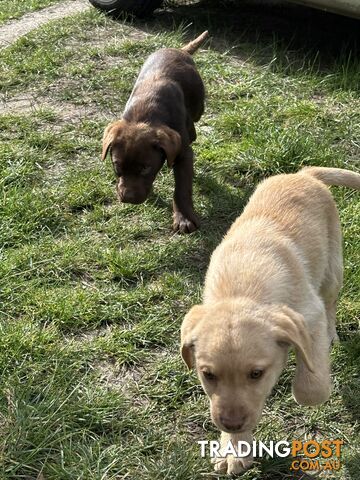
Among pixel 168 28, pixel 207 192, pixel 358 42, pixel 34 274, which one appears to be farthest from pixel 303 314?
pixel 168 28

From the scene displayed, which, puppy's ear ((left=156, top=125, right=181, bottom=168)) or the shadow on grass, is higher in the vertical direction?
puppy's ear ((left=156, top=125, right=181, bottom=168))

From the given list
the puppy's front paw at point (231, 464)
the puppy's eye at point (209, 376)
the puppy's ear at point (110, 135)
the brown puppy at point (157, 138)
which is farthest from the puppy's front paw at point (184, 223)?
the puppy's eye at point (209, 376)

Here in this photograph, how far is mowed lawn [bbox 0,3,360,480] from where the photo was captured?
345 centimetres

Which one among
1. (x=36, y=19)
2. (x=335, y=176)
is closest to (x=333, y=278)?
(x=335, y=176)

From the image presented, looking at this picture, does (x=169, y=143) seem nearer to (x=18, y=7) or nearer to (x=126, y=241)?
(x=126, y=241)

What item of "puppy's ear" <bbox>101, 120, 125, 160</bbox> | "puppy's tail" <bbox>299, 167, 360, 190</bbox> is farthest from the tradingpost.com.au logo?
"puppy's ear" <bbox>101, 120, 125, 160</bbox>

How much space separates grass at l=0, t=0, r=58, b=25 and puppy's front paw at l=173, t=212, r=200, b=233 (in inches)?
191

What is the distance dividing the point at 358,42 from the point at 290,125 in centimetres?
205

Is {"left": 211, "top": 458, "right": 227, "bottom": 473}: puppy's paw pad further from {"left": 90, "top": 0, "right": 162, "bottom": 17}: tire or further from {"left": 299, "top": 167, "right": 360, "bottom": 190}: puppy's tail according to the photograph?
{"left": 90, "top": 0, "right": 162, "bottom": 17}: tire

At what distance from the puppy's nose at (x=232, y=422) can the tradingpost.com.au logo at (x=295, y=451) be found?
407 mm

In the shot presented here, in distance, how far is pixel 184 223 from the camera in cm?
502

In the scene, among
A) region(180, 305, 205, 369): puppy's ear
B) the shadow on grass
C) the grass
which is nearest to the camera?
region(180, 305, 205, 369): puppy's ear

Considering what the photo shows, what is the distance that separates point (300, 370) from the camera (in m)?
3.15

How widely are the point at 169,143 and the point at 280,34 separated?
337 cm
